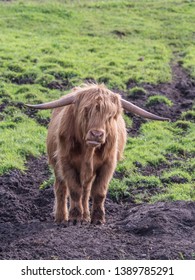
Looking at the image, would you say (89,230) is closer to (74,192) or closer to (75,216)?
(75,216)

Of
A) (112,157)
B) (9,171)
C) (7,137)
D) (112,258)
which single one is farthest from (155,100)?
(112,258)

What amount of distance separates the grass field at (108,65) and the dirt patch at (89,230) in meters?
0.85

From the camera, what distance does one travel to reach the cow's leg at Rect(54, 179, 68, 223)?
30.9 ft

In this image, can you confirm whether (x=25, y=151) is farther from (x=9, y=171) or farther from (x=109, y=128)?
(x=109, y=128)

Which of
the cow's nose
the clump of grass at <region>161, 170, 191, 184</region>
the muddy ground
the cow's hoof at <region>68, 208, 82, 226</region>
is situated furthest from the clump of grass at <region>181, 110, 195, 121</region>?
the cow's nose

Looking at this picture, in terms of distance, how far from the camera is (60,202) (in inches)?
374

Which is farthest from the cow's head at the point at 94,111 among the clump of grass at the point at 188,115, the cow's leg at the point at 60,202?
the clump of grass at the point at 188,115

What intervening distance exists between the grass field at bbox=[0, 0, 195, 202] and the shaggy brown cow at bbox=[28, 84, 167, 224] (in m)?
1.81

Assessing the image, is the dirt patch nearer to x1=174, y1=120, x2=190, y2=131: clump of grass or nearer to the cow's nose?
the cow's nose

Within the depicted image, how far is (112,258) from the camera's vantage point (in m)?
6.91

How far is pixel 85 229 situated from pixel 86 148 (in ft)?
3.27

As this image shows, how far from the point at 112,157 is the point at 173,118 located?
6772mm

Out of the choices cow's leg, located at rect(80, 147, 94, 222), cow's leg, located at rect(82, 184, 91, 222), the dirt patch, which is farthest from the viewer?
cow's leg, located at rect(82, 184, 91, 222)

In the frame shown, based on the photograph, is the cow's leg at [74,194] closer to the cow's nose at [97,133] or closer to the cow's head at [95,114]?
the cow's head at [95,114]
